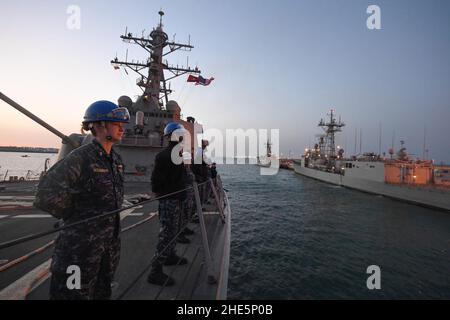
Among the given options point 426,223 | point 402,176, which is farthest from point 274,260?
point 402,176

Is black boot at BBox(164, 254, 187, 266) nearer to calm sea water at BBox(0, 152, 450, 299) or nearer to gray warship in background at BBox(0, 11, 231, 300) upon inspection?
gray warship in background at BBox(0, 11, 231, 300)

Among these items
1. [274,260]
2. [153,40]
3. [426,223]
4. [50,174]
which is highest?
[153,40]

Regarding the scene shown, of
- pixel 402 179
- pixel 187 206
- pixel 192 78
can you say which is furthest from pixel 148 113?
pixel 402 179

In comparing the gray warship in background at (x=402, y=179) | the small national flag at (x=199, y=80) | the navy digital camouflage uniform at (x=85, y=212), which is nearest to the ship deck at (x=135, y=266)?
the navy digital camouflage uniform at (x=85, y=212)

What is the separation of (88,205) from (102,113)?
0.82 metres

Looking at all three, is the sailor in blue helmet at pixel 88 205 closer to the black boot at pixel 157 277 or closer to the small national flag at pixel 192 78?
the black boot at pixel 157 277

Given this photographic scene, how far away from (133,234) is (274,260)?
604 centimetres

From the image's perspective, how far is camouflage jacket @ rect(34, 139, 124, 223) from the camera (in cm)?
156

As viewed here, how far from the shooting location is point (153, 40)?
71.8ft

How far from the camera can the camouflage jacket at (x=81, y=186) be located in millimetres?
1563

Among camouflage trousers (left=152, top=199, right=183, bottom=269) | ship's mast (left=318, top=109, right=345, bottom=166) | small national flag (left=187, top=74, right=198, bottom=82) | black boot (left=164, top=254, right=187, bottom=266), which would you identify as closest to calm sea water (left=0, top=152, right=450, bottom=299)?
black boot (left=164, top=254, right=187, bottom=266)

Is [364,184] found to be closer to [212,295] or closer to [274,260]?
[274,260]

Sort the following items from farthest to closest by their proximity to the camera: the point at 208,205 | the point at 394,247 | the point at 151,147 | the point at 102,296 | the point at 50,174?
the point at 151,147 → the point at 394,247 → the point at 208,205 → the point at 102,296 → the point at 50,174

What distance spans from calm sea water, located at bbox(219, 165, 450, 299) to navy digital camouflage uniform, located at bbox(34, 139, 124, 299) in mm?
5469
